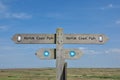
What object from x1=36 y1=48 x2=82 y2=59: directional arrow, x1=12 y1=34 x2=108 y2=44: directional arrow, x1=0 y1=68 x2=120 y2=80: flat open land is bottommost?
x1=0 y1=68 x2=120 y2=80: flat open land

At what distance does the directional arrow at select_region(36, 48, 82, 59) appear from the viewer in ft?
29.5

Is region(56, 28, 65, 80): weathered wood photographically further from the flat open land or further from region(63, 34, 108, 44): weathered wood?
the flat open land

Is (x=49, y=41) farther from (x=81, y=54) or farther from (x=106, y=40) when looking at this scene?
(x=106, y=40)

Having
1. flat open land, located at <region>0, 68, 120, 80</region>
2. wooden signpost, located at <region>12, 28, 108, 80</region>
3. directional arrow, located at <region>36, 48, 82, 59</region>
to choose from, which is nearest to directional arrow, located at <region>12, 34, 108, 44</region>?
wooden signpost, located at <region>12, 28, 108, 80</region>

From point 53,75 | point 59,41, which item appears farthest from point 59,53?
point 53,75

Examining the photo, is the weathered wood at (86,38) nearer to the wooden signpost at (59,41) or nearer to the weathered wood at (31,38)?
the wooden signpost at (59,41)

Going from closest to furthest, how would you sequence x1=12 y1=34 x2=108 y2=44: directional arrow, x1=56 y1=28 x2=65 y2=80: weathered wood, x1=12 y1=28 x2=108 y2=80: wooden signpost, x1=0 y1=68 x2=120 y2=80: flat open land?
x1=56 y1=28 x2=65 y2=80: weathered wood
x1=12 y1=28 x2=108 y2=80: wooden signpost
x1=12 y1=34 x2=108 y2=44: directional arrow
x1=0 y1=68 x2=120 y2=80: flat open land

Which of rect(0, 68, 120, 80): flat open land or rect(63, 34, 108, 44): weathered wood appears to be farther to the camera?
rect(0, 68, 120, 80): flat open land

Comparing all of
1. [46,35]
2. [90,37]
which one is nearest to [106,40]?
[90,37]

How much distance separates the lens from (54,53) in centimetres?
899

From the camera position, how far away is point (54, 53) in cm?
899

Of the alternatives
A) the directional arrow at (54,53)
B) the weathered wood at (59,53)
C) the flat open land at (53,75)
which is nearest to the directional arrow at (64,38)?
the weathered wood at (59,53)

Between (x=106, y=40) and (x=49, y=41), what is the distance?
1.61 m

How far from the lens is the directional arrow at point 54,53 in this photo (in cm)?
898
